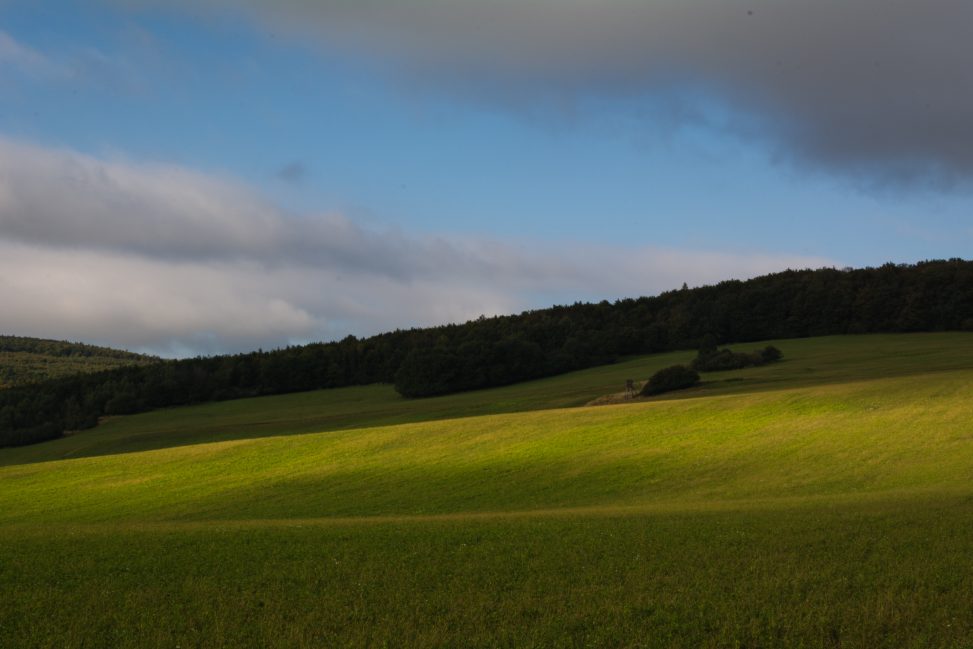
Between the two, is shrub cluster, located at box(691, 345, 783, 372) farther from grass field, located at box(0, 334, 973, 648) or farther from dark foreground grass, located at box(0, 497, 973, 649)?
dark foreground grass, located at box(0, 497, 973, 649)

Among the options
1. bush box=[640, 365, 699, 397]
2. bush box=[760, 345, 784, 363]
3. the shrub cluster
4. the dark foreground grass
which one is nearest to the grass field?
the dark foreground grass

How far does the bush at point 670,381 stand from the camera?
6806 cm

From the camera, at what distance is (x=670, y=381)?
68.2 metres

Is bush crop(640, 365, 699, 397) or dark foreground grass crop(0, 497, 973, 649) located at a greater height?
bush crop(640, 365, 699, 397)

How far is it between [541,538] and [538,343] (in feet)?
360

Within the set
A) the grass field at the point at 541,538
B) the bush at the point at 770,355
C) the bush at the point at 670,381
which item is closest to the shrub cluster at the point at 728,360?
the bush at the point at 770,355

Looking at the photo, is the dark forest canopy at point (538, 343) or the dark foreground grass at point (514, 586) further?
the dark forest canopy at point (538, 343)

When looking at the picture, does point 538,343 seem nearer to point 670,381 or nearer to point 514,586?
point 670,381

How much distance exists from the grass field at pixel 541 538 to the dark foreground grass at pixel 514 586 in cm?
6

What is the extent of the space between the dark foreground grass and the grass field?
0.06 meters

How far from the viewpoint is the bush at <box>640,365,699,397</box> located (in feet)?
223

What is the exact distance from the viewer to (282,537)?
19578 millimetres

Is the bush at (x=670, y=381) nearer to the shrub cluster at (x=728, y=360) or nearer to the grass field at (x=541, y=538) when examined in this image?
the shrub cluster at (x=728, y=360)

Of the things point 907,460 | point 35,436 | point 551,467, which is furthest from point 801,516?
point 35,436
